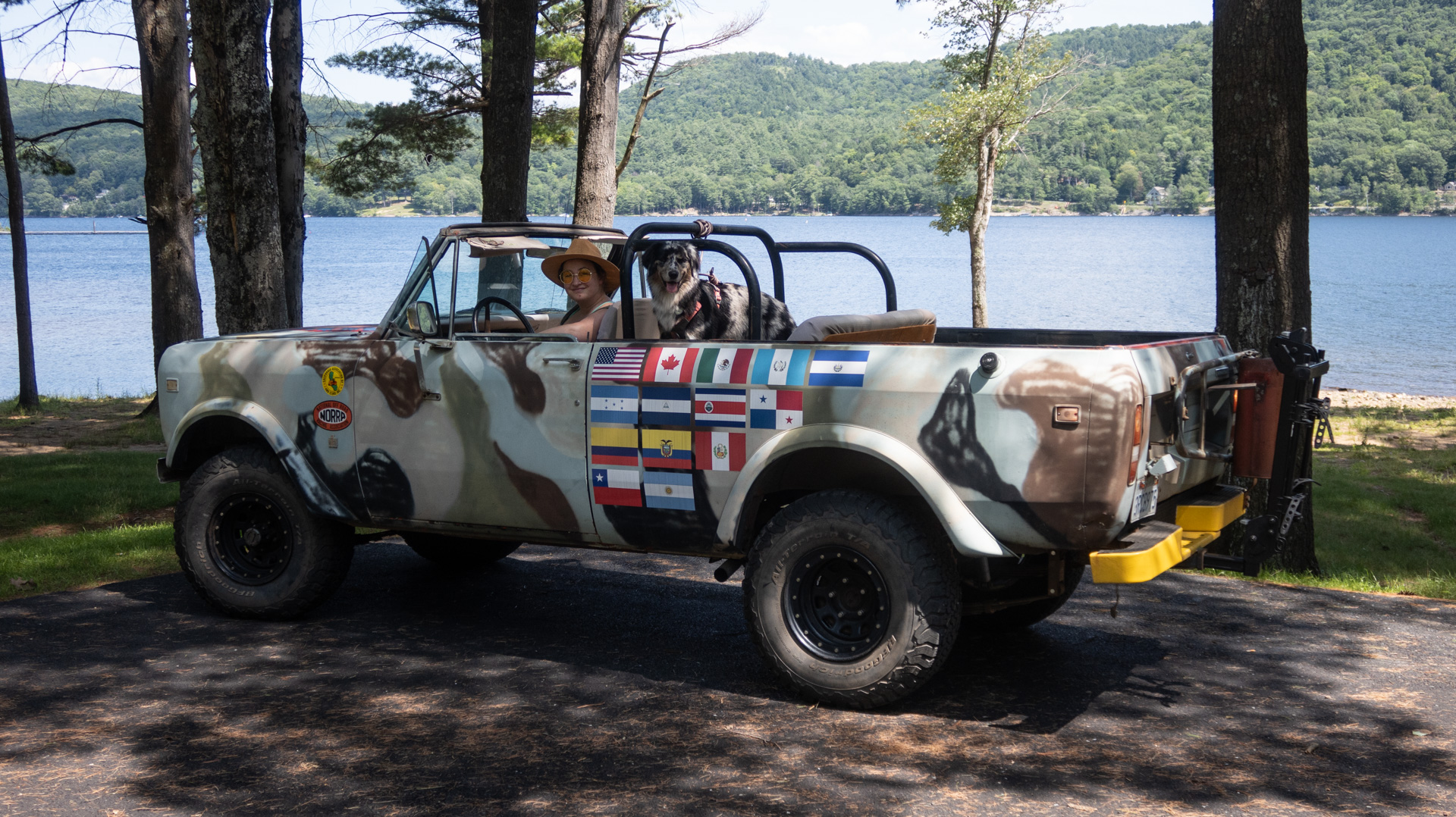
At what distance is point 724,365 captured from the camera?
192 inches

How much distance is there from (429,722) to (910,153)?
10553cm

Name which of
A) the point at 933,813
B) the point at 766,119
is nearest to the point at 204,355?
the point at 933,813

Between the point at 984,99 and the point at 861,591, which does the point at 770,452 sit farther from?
the point at 984,99

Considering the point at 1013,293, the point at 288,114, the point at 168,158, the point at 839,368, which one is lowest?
the point at 839,368

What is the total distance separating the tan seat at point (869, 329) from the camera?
16.3ft

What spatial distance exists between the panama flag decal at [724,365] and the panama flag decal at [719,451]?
225 mm

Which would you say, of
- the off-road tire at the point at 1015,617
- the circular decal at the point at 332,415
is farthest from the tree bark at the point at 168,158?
the off-road tire at the point at 1015,617

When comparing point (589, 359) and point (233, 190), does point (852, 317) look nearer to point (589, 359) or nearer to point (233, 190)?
point (589, 359)

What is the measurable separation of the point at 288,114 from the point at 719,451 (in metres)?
13.2

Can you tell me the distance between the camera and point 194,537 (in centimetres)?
614

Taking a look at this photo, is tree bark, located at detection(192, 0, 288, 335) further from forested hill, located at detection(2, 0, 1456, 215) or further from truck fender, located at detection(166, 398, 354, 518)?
forested hill, located at detection(2, 0, 1456, 215)

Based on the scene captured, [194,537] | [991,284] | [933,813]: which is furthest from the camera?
[991,284]

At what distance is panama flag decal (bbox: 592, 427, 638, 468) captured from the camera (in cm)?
509

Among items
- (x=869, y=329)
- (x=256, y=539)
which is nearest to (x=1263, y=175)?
(x=869, y=329)
